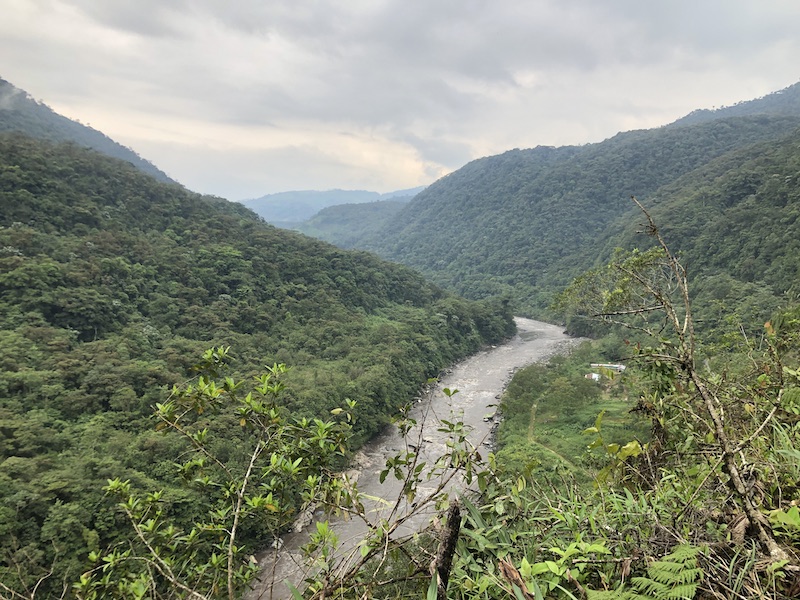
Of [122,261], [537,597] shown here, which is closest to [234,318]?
[122,261]

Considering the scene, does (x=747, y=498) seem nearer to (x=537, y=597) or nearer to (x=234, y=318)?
(x=537, y=597)

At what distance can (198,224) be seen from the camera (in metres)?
32.4

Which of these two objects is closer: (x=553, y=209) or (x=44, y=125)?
(x=44, y=125)

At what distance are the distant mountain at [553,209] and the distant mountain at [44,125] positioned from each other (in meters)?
48.0

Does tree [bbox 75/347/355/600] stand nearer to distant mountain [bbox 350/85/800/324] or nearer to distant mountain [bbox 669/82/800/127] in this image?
distant mountain [bbox 350/85/800/324]

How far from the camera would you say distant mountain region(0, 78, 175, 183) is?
5175 centimetres

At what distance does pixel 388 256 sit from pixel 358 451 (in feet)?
239

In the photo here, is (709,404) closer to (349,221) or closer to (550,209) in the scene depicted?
(550,209)

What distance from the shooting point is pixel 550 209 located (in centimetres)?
7481

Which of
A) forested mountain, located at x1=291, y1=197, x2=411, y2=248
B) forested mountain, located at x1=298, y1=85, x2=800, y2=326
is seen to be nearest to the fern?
forested mountain, located at x1=298, y1=85, x2=800, y2=326

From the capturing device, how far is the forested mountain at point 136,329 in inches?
395

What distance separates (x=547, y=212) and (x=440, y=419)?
7754 centimetres

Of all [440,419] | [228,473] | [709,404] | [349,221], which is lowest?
[440,419]

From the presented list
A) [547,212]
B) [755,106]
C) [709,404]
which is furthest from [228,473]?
[755,106]
